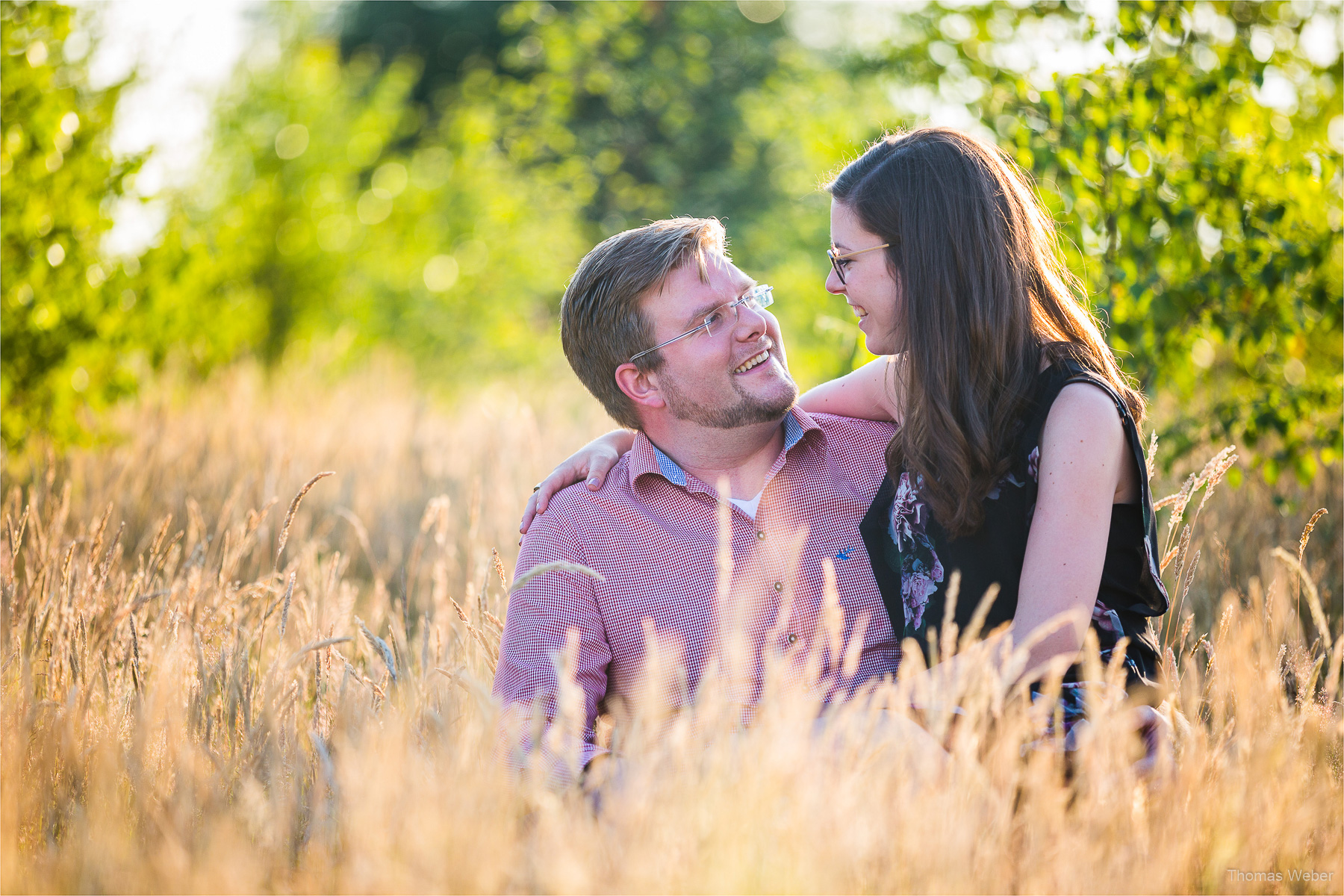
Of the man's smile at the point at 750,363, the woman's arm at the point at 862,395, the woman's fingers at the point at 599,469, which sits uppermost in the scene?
the man's smile at the point at 750,363

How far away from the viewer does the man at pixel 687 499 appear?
231 centimetres

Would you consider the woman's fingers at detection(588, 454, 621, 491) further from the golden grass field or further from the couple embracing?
the golden grass field

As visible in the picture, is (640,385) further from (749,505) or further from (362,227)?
(362,227)

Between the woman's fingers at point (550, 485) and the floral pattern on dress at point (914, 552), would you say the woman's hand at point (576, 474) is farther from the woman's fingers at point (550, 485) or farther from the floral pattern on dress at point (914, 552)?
the floral pattern on dress at point (914, 552)

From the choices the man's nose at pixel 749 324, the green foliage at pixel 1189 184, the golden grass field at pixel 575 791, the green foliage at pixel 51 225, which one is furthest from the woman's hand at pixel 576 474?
the green foliage at pixel 51 225

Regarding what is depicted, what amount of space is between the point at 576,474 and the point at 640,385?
1.05 ft

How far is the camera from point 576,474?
8.55 feet

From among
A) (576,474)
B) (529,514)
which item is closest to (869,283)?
(576,474)

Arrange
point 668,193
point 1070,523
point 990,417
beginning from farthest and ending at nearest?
point 668,193 → point 990,417 → point 1070,523

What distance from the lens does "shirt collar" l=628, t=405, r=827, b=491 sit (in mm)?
2494

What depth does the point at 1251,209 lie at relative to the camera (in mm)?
3420

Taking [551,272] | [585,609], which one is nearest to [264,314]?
[551,272]

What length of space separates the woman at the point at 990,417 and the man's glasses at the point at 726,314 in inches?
10.8

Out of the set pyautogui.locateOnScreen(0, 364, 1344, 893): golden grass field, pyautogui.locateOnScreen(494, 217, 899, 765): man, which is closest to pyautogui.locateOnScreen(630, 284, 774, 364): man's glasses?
pyautogui.locateOnScreen(494, 217, 899, 765): man
